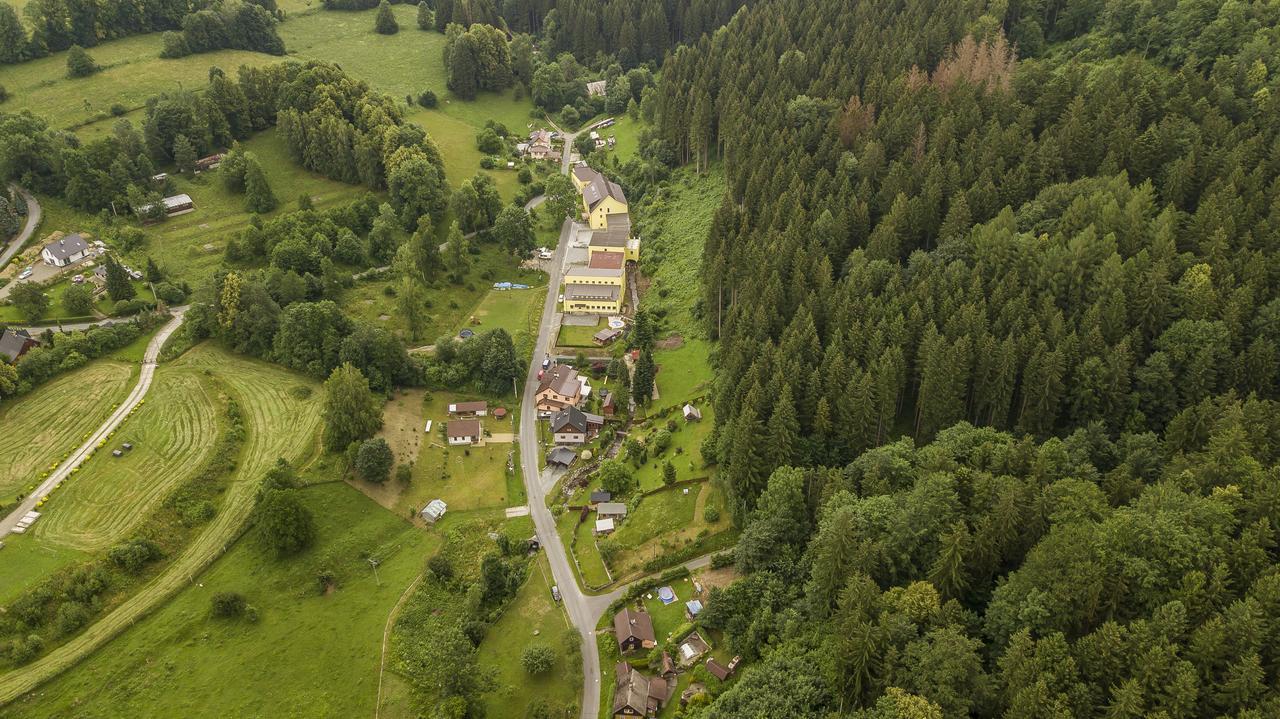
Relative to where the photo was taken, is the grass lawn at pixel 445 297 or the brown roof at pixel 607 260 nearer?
the grass lawn at pixel 445 297

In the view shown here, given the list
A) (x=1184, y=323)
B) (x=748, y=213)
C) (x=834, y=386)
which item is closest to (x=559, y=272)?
(x=748, y=213)

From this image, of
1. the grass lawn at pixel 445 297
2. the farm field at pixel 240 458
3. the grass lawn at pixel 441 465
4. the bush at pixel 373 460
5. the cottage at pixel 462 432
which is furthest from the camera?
the grass lawn at pixel 445 297

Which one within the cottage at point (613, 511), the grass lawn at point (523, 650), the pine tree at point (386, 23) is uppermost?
the pine tree at point (386, 23)

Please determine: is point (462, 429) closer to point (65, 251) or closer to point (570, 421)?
point (570, 421)

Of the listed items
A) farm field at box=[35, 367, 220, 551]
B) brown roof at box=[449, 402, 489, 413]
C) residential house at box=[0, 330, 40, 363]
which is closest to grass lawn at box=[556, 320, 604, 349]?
brown roof at box=[449, 402, 489, 413]

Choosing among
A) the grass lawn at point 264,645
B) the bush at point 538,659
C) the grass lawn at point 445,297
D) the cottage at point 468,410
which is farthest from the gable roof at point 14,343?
the bush at point 538,659

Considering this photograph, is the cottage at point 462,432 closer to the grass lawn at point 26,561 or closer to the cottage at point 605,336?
the cottage at point 605,336
